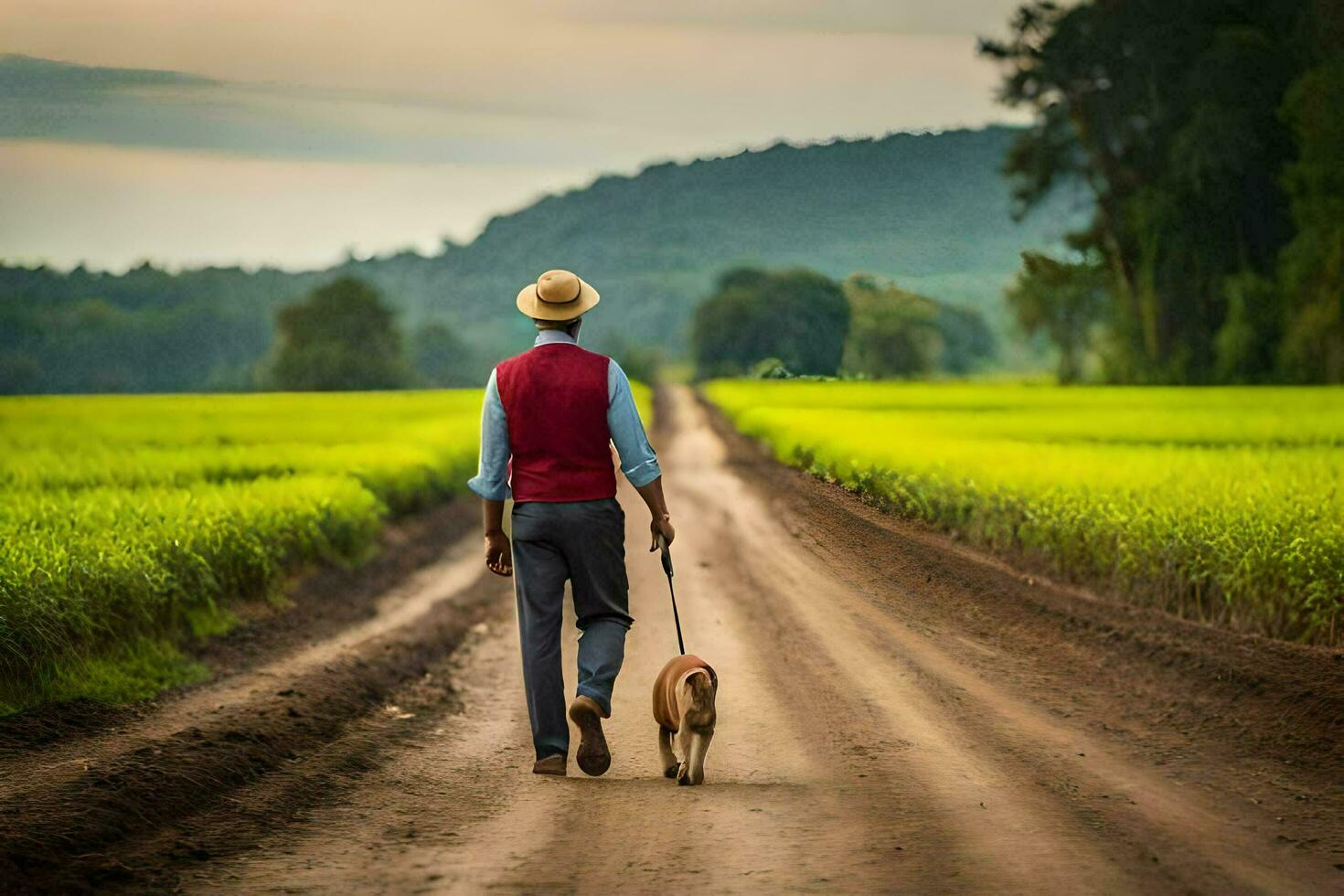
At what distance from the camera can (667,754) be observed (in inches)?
231

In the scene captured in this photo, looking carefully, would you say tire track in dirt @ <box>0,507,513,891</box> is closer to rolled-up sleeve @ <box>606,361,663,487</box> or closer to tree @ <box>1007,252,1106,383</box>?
rolled-up sleeve @ <box>606,361,663,487</box>

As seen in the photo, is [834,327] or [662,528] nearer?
[662,528]

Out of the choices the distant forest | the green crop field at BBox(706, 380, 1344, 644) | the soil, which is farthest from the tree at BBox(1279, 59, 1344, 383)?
the soil

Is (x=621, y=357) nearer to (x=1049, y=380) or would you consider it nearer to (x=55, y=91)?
(x=55, y=91)

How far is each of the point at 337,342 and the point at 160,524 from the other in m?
60.9

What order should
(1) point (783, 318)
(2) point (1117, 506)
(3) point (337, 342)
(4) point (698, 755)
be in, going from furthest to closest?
(3) point (337, 342), (2) point (1117, 506), (1) point (783, 318), (4) point (698, 755)

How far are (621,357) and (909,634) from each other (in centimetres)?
830

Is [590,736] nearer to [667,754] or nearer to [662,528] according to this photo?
[667,754]

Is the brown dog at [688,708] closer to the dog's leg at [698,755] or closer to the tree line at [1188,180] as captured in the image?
the dog's leg at [698,755]

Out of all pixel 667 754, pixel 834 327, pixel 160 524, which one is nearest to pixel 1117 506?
pixel 834 327

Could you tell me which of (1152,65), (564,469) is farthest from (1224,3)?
(564,469)

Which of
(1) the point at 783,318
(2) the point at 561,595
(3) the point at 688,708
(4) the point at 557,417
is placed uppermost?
(1) the point at 783,318

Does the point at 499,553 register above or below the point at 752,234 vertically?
below

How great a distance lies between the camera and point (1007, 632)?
23.4 feet
